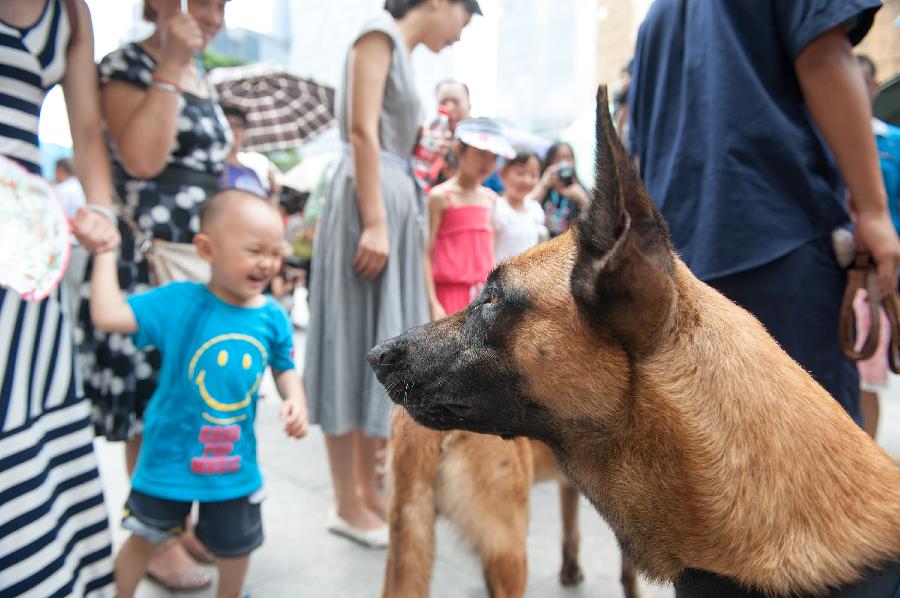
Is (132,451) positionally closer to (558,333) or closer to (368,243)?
(368,243)

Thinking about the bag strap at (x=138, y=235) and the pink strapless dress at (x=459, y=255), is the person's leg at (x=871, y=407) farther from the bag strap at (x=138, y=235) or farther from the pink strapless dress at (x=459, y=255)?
the bag strap at (x=138, y=235)

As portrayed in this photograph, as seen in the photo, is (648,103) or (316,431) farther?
(316,431)

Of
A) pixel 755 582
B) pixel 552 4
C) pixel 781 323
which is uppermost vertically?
pixel 552 4

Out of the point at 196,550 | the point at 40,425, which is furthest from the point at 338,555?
the point at 40,425

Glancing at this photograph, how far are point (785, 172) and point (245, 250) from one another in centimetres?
168

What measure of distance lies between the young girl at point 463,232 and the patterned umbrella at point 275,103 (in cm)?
377

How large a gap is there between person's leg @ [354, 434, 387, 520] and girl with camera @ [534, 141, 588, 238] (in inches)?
126

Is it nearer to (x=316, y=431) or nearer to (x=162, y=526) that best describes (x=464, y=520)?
(x=162, y=526)

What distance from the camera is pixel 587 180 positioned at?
8.62 metres

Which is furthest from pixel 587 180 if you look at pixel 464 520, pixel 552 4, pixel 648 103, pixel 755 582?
pixel 552 4

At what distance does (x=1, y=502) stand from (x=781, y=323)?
2.08 meters

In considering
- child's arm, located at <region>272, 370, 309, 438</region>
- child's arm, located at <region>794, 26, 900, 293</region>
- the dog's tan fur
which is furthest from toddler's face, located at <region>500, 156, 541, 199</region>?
the dog's tan fur

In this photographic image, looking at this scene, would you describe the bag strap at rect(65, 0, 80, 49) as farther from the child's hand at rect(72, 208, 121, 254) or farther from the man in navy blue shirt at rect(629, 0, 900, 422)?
the man in navy blue shirt at rect(629, 0, 900, 422)

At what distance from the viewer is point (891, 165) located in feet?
11.7
